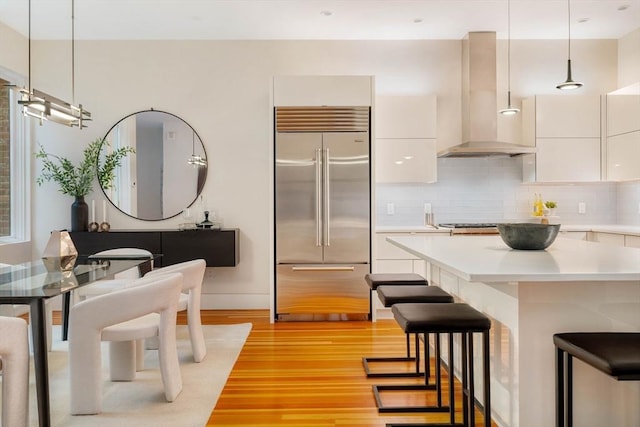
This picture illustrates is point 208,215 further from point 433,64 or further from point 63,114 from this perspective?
point 433,64

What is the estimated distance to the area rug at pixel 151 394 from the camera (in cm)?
239

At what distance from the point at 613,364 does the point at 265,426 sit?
64.6 inches

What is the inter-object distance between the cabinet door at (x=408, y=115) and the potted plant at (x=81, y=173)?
9.17 ft

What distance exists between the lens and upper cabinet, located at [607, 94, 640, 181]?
4.42 metres

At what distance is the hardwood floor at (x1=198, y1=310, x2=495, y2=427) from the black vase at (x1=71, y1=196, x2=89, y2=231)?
2.11 m

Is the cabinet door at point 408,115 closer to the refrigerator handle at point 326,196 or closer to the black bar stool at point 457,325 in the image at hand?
the refrigerator handle at point 326,196

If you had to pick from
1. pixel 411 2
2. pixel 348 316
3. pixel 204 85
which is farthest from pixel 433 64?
pixel 348 316

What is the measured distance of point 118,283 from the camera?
3.71 m

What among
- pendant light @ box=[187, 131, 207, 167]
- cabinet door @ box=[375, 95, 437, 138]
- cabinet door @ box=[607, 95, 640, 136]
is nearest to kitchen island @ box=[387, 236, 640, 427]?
cabinet door @ box=[375, 95, 437, 138]

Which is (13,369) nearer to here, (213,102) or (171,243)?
(171,243)

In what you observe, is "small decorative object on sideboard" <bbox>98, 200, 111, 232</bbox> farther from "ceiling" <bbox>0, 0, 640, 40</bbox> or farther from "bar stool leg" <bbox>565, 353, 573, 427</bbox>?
"bar stool leg" <bbox>565, 353, 573, 427</bbox>

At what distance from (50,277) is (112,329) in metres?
0.49

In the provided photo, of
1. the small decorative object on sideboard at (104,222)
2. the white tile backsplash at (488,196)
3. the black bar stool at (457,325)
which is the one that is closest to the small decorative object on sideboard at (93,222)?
the small decorative object on sideboard at (104,222)

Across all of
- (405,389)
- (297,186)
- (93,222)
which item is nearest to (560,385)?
(405,389)
